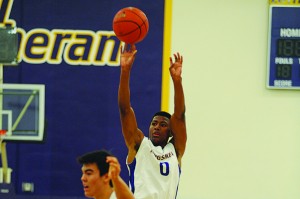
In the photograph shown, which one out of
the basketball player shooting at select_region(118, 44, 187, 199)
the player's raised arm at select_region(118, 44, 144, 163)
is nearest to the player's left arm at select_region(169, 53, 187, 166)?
the basketball player shooting at select_region(118, 44, 187, 199)

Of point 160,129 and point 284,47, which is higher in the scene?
point 284,47

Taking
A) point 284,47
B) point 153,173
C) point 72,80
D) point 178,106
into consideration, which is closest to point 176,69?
point 178,106

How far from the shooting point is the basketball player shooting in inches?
197

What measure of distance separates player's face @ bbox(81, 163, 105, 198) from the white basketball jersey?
1.41 m

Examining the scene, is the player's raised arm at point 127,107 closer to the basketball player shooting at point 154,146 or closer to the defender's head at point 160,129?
the basketball player shooting at point 154,146

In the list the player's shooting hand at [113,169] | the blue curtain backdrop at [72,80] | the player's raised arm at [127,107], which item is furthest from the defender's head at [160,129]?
the blue curtain backdrop at [72,80]

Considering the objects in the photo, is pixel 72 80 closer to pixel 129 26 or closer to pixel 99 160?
pixel 129 26

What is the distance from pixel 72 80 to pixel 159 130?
12.5 feet

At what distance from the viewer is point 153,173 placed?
5.09 m

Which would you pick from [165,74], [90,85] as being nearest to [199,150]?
[165,74]

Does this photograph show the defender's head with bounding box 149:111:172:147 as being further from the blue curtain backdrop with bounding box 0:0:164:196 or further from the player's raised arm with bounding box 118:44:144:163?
the blue curtain backdrop with bounding box 0:0:164:196

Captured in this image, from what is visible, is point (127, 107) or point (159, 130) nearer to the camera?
point (127, 107)

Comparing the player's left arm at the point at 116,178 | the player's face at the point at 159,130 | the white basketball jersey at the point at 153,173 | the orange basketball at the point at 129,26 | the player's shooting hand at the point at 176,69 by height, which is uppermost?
the orange basketball at the point at 129,26

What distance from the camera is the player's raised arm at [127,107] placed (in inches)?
195
